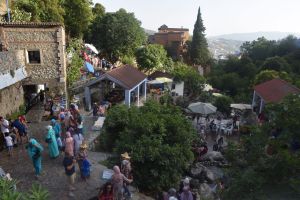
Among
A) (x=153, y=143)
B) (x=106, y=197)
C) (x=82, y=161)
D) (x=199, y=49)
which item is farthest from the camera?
(x=199, y=49)

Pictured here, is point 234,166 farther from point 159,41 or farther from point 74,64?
point 159,41

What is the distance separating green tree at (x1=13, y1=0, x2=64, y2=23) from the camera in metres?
26.9

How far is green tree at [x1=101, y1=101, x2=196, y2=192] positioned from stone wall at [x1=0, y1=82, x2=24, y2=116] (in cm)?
544

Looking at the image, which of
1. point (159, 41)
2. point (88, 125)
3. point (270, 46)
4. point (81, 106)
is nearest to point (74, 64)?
point (81, 106)

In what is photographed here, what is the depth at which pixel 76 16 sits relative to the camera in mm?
37375

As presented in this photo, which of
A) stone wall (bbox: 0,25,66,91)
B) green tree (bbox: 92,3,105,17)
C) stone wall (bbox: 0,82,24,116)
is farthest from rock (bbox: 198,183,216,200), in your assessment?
green tree (bbox: 92,3,105,17)

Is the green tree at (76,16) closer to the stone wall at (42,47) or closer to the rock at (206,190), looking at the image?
the stone wall at (42,47)

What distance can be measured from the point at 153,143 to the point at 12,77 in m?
9.13

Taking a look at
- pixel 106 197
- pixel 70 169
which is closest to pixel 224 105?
pixel 70 169

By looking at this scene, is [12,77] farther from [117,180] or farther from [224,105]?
[224,105]

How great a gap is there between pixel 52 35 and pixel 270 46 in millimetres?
39682

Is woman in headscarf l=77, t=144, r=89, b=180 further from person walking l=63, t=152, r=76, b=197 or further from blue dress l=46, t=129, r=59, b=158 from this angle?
blue dress l=46, t=129, r=59, b=158

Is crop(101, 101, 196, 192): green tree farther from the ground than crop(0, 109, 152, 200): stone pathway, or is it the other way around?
crop(101, 101, 196, 192): green tree

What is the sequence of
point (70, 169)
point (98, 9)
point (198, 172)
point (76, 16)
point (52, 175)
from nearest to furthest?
point (70, 169) < point (52, 175) < point (198, 172) < point (76, 16) < point (98, 9)
